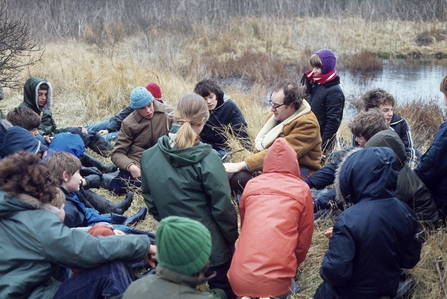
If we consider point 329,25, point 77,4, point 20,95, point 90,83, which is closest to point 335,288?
point 90,83

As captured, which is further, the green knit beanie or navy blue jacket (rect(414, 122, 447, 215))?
navy blue jacket (rect(414, 122, 447, 215))

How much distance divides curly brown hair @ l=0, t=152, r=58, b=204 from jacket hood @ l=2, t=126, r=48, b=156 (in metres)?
1.79

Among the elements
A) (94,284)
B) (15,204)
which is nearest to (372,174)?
(94,284)

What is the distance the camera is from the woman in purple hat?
4.86 m

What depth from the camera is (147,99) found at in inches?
184

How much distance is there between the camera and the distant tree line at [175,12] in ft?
53.9

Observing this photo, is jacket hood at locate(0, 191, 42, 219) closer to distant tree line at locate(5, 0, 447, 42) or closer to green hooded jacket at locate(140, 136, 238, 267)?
green hooded jacket at locate(140, 136, 238, 267)

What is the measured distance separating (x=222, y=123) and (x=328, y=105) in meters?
1.10

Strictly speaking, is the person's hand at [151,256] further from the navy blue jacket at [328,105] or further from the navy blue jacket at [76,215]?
the navy blue jacket at [328,105]

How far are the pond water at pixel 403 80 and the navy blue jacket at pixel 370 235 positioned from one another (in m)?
7.13

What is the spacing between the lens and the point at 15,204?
2371mm

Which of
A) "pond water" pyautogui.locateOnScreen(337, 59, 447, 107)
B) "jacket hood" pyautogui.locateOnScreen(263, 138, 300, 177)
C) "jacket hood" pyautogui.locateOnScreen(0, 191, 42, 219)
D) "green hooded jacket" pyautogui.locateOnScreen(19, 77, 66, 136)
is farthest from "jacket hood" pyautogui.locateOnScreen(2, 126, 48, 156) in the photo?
"pond water" pyautogui.locateOnScreen(337, 59, 447, 107)

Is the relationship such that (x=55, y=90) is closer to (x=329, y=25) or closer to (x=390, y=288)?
(x=390, y=288)

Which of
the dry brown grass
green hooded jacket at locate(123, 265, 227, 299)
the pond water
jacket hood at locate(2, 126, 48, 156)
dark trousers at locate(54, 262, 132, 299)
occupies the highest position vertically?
green hooded jacket at locate(123, 265, 227, 299)
